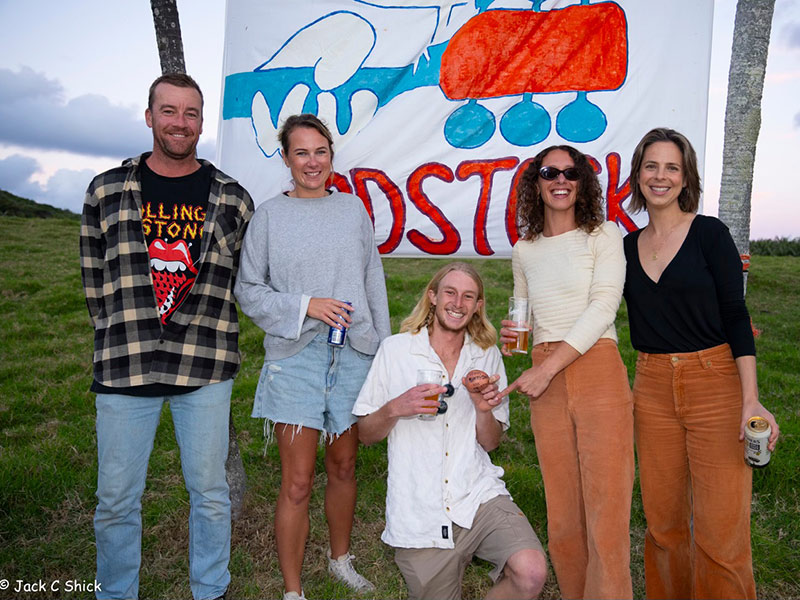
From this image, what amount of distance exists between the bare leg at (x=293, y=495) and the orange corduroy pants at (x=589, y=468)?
3.95ft

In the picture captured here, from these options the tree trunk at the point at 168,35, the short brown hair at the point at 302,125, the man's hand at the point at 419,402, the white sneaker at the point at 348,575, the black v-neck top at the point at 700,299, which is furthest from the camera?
the tree trunk at the point at 168,35

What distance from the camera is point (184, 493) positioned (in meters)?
4.67

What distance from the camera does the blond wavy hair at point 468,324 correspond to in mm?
3400

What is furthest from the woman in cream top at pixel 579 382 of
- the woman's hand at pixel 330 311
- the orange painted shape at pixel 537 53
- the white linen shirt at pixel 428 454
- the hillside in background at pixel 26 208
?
the hillside in background at pixel 26 208

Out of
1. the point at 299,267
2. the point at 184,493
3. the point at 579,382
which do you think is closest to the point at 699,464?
the point at 579,382

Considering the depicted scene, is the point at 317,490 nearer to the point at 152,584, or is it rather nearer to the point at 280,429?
the point at 152,584

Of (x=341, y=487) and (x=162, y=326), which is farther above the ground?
(x=162, y=326)

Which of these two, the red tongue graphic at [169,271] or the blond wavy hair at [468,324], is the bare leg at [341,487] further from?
the red tongue graphic at [169,271]

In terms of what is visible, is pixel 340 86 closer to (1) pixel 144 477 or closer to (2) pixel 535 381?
(2) pixel 535 381

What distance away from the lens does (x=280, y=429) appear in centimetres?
325

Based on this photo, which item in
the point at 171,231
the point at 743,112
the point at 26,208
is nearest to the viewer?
the point at 171,231

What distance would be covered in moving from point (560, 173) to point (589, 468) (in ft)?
4.77

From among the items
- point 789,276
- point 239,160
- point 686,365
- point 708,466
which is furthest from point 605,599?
point 789,276

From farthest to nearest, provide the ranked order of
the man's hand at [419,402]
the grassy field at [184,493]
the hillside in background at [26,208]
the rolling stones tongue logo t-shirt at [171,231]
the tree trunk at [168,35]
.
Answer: the hillside in background at [26,208] < the tree trunk at [168,35] < the grassy field at [184,493] < the rolling stones tongue logo t-shirt at [171,231] < the man's hand at [419,402]
